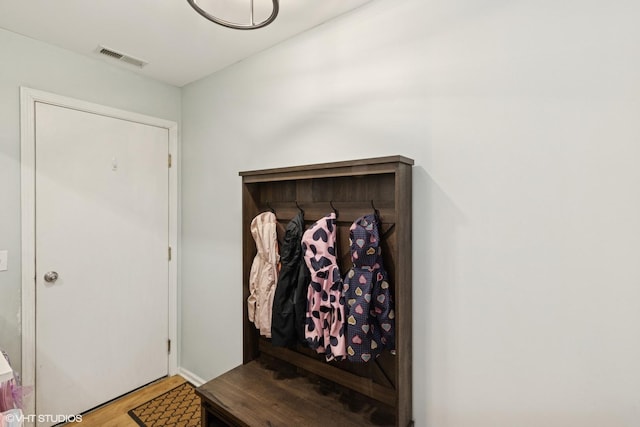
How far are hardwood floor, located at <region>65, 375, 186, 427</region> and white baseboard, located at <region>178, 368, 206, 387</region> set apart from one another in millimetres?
31

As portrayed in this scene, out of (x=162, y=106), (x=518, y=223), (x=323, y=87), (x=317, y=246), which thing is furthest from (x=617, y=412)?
(x=162, y=106)

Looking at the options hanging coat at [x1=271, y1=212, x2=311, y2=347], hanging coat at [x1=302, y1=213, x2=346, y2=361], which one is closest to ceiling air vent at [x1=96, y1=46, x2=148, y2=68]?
hanging coat at [x1=271, y1=212, x2=311, y2=347]

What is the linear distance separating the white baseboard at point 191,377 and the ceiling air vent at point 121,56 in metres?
2.39

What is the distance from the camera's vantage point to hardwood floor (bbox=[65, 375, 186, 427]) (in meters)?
2.12

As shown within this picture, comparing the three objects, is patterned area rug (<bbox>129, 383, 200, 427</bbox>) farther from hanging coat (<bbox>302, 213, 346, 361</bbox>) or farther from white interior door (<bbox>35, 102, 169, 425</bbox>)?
hanging coat (<bbox>302, 213, 346, 361</bbox>)

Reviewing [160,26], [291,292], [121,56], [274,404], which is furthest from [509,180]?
[121,56]

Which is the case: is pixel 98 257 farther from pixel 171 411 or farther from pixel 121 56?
pixel 121 56

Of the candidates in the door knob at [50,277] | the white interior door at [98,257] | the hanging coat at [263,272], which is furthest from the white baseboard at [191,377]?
the door knob at [50,277]

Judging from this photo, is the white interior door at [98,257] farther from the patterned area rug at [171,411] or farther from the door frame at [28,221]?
the patterned area rug at [171,411]

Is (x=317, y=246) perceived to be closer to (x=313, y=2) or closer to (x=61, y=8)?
(x=313, y=2)

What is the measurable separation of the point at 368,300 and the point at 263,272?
2.37ft

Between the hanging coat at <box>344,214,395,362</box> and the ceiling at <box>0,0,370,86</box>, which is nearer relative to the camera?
the hanging coat at <box>344,214,395,362</box>

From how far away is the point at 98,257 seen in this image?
88.4 inches

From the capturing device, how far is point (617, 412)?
1078mm
